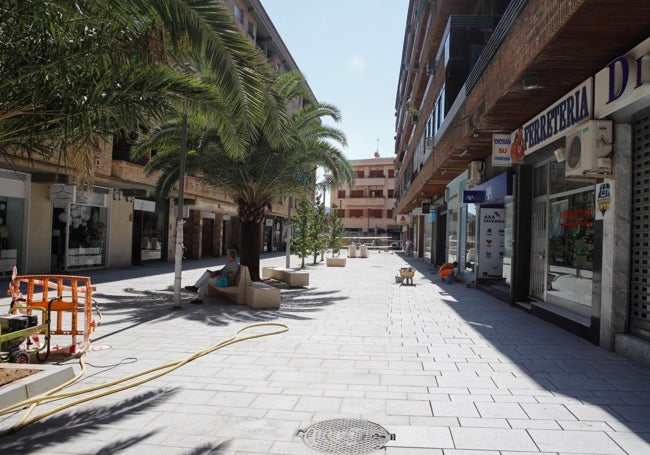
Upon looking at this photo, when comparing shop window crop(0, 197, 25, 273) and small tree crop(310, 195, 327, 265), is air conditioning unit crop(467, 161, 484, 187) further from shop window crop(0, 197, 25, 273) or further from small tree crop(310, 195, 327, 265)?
shop window crop(0, 197, 25, 273)

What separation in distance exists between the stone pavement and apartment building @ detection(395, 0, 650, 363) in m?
0.80

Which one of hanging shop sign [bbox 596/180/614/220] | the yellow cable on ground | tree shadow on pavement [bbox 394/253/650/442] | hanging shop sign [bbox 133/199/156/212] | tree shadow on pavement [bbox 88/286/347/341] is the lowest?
tree shadow on pavement [bbox 88/286/347/341]

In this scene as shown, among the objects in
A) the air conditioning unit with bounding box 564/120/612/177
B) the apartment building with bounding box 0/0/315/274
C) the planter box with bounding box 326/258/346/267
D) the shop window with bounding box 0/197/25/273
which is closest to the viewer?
the air conditioning unit with bounding box 564/120/612/177

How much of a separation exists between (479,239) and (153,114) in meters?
11.4

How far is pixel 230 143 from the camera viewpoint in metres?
9.46

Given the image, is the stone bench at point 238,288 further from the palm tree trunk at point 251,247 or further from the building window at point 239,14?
the building window at point 239,14

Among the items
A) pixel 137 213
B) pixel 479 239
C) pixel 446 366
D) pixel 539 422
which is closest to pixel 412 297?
pixel 479 239

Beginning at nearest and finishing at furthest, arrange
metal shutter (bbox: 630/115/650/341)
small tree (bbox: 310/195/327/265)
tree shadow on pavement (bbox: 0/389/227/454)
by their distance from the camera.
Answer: tree shadow on pavement (bbox: 0/389/227/454), metal shutter (bbox: 630/115/650/341), small tree (bbox: 310/195/327/265)

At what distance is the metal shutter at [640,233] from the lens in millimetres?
6414

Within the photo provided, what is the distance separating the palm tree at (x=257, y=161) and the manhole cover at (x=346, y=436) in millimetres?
9635

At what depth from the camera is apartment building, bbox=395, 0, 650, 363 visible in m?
6.11

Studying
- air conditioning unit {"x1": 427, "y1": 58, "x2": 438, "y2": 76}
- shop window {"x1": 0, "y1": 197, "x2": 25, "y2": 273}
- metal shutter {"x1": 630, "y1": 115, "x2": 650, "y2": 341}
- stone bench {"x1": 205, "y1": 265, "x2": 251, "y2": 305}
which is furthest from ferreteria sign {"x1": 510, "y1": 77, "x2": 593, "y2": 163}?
shop window {"x1": 0, "y1": 197, "x2": 25, "y2": 273}

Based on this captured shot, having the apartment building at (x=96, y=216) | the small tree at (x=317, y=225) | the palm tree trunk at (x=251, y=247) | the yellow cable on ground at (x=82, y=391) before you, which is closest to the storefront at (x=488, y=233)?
the palm tree trunk at (x=251, y=247)

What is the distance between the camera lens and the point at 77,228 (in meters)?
18.7
